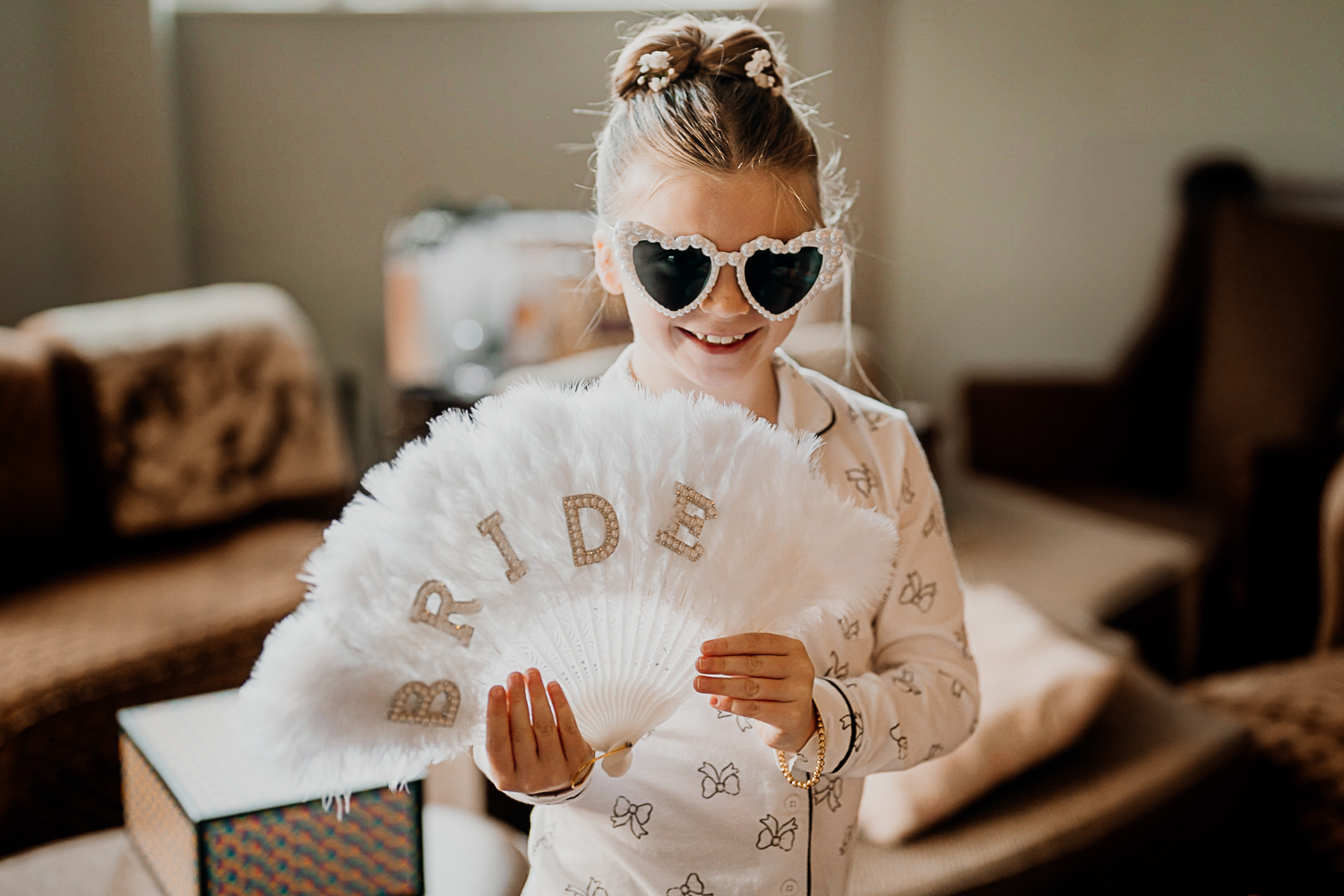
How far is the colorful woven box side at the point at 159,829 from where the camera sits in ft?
3.76

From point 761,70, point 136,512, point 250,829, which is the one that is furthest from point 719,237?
point 136,512

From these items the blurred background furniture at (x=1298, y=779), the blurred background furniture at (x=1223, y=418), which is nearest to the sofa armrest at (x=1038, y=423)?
the blurred background furniture at (x=1223, y=418)

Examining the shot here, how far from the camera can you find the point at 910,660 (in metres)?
1.01

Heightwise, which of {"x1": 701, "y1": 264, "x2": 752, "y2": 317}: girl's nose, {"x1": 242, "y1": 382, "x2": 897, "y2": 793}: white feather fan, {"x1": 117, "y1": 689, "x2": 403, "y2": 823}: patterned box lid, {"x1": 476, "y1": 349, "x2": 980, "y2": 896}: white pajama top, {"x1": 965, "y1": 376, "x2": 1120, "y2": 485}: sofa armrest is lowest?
{"x1": 965, "y1": 376, "x2": 1120, "y2": 485}: sofa armrest

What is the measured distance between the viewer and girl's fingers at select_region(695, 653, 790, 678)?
0.81 meters

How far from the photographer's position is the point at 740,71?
3.23 feet

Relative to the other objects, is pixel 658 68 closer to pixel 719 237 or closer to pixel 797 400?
pixel 719 237

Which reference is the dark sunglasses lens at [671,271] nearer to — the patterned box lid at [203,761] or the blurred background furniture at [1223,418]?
the patterned box lid at [203,761]

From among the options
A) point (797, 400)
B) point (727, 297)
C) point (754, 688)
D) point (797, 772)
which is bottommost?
point (797, 772)

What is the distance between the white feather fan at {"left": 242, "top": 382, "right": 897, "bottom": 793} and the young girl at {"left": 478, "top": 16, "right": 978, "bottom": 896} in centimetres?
6

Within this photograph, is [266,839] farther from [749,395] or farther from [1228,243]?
[1228,243]

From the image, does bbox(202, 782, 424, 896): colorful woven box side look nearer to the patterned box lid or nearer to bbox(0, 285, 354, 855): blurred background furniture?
the patterned box lid

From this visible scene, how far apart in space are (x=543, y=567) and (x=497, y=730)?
12 centimetres

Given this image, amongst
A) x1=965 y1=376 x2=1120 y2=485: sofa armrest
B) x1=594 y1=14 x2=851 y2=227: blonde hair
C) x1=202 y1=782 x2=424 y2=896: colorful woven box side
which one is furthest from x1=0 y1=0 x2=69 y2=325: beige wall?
x1=594 y1=14 x2=851 y2=227: blonde hair
